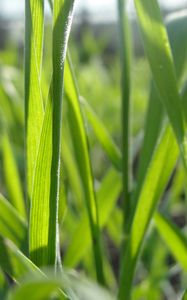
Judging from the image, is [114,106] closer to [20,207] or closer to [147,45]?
[20,207]

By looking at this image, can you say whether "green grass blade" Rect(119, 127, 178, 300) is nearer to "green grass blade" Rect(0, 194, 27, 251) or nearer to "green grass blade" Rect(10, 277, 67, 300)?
"green grass blade" Rect(0, 194, 27, 251)

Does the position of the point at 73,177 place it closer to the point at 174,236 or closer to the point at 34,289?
the point at 174,236

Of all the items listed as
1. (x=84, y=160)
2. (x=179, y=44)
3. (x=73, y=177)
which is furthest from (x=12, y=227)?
(x=73, y=177)

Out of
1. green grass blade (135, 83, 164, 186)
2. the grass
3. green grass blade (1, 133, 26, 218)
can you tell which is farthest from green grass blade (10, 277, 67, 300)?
green grass blade (1, 133, 26, 218)

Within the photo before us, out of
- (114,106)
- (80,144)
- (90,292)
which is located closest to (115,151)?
(80,144)

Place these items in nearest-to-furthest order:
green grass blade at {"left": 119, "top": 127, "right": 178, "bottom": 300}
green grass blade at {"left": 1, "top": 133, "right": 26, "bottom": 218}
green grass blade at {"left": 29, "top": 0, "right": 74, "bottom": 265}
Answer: green grass blade at {"left": 29, "top": 0, "right": 74, "bottom": 265}
green grass blade at {"left": 119, "top": 127, "right": 178, "bottom": 300}
green grass blade at {"left": 1, "top": 133, "right": 26, "bottom": 218}
